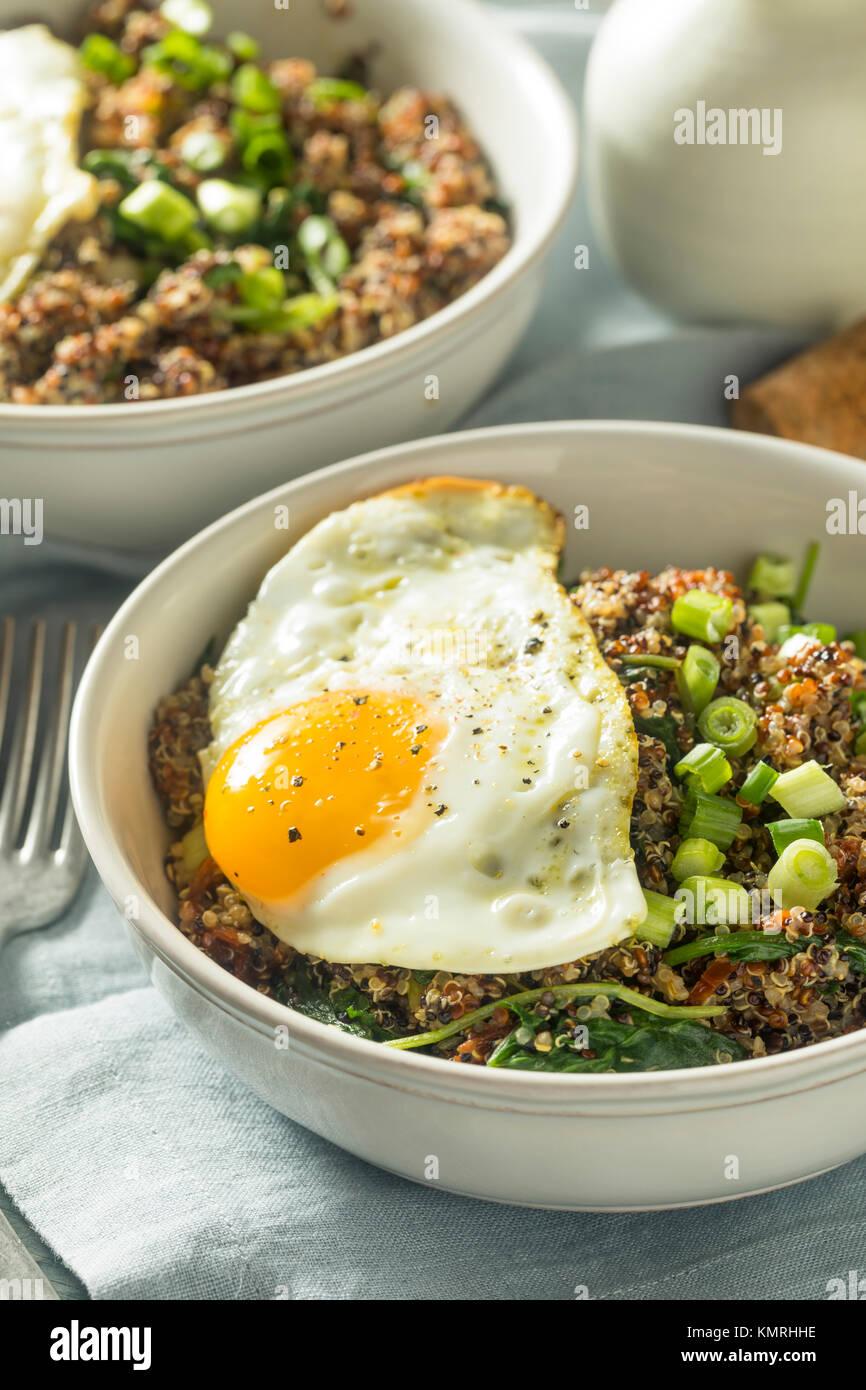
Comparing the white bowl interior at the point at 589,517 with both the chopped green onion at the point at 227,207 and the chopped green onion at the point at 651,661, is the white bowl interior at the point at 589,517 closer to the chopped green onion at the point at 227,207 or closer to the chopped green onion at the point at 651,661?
the chopped green onion at the point at 651,661

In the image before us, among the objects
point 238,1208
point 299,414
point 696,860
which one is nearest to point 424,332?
point 299,414

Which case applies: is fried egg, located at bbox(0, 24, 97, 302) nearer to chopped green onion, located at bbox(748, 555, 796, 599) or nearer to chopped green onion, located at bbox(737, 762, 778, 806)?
chopped green onion, located at bbox(748, 555, 796, 599)

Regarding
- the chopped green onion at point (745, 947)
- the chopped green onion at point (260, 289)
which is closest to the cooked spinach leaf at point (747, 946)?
the chopped green onion at point (745, 947)

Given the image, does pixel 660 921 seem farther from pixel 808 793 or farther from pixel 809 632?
pixel 809 632

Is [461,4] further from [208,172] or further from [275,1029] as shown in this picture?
[275,1029]

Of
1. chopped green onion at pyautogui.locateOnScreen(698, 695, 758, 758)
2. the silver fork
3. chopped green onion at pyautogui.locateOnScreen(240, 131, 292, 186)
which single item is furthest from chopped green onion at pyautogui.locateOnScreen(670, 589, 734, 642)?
chopped green onion at pyautogui.locateOnScreen(240, 131, 292, 186)

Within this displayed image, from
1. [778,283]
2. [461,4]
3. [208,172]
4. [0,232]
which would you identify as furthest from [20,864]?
[461,4]
